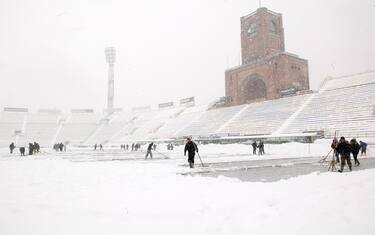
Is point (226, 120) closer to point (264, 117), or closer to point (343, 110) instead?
point (264, 117)

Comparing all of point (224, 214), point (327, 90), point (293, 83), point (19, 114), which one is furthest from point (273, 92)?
point (19, 114)

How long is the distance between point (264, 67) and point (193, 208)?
54771 mm

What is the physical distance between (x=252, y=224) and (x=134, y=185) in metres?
4.99

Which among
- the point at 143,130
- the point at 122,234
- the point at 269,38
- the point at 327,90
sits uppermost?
the point at 269,38

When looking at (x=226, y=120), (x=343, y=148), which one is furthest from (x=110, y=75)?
(x=343, y=148)

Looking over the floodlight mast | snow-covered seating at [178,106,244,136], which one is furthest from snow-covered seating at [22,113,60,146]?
snow-covered seating at [178,106,244,136]

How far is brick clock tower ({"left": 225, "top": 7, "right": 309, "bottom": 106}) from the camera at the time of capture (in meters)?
55.8

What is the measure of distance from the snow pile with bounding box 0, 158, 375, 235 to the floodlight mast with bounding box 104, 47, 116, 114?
308 feet

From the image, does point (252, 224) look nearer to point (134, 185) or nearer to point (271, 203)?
point (271, 203)

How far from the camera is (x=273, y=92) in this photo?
5638cm

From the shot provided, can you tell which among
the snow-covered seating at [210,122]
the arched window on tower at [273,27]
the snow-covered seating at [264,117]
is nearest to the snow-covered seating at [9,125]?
the snow-covered seating at [210,122]

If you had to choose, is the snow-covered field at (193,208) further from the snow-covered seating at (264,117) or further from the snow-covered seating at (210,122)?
the snow-covered seating at (210,122)

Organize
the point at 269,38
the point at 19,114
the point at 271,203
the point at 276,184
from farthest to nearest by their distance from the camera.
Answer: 1. the point at 19,114
2. the point at 269,38
3. the point at 276,184
4. the point at 271,203

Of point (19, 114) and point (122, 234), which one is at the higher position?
point (19, 114)
